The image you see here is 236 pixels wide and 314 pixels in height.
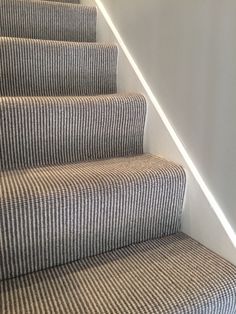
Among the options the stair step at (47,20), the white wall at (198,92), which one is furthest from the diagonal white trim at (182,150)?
the stair step at (47,20)

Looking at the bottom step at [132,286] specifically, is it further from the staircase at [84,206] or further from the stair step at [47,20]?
the stair step at [47,20]

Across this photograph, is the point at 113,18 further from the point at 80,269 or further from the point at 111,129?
the point at 80,269

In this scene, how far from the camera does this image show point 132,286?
754 mm

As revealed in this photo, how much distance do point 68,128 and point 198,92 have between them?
0.42 meters

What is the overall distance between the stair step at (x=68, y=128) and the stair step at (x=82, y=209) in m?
0.07

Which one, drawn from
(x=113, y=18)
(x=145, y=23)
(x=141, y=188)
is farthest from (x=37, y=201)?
(x=113, y=18)

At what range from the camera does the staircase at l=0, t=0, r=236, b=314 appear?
0.74 m

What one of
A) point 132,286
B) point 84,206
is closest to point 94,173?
point 84,206

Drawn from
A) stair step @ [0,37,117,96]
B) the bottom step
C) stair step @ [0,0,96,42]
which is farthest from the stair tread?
stair step @ [0,0,96,42]

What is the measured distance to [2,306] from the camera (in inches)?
26.8

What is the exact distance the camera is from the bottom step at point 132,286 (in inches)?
27.3

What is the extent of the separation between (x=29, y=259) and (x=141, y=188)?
35 cm

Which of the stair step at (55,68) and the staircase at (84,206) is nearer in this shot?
the staircase at (84,206)

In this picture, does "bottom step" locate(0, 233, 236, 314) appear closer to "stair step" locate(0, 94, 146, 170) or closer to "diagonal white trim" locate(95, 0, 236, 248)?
"diagonal white trim" locate(95, 0, 236, 248)
